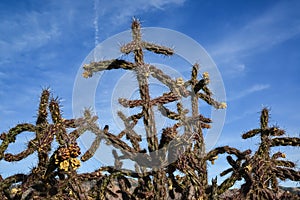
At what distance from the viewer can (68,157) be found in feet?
13.4

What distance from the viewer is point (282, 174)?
239 inches

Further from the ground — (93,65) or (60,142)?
(93,65)

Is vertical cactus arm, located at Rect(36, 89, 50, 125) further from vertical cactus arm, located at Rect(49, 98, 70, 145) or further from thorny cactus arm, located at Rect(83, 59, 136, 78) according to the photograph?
vertical cactus arm, located at Rect(49, 98, 70, 145)

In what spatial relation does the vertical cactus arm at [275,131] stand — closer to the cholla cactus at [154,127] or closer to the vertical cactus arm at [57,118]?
the cholla cactus at [154,127]

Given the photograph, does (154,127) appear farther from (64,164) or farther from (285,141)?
(285,141)

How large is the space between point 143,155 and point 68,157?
4.81 ft

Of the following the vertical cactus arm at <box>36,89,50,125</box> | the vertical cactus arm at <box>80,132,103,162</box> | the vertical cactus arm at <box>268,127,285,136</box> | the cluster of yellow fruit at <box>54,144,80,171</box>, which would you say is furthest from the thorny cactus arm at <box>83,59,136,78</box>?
the vertical cactus arm at <box>268,127,285,136</box>

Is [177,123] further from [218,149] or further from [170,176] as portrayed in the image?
[218,149]

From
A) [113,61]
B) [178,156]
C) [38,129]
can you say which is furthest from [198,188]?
[38,129]

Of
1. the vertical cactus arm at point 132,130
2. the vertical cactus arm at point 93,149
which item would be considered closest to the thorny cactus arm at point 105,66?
the vertical cactus arm at point 132,130

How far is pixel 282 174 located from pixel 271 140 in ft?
2.12

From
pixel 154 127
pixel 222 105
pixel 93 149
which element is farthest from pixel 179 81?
pixel 222 105

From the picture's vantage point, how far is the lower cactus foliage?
4.68 m

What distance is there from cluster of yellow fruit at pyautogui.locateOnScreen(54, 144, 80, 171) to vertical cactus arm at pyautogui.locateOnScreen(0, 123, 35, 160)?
7.25 feet
